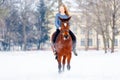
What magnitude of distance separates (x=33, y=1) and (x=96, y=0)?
2369 cm

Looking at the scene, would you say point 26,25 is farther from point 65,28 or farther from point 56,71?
point 65,28

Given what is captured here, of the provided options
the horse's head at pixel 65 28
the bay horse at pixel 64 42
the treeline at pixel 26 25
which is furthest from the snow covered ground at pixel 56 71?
the treeline at pixel 26 25

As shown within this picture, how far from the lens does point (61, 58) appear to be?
12.2m

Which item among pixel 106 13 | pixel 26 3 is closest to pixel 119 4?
pixel 106 13

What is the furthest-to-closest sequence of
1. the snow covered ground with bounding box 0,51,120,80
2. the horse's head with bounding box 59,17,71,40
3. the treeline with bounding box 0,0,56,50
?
the treeline with bounding box 0,0,56,50 → the horse's head with bounding box 59,17,71,40 → the snow covered ground with bounding box 0,51,120,80

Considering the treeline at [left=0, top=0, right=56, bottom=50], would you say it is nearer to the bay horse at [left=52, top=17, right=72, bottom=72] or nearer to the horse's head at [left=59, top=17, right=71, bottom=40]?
the bay horse at [left=52, top=17, right=72, bottom=72]

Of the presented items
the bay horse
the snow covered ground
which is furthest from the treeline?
the bay horse

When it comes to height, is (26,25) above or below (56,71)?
below

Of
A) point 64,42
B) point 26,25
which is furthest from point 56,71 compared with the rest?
point 26,25

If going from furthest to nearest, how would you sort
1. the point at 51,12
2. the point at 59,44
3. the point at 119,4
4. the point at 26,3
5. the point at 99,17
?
1. the point at 51,12
2. the point at 26,3
3. the point at 99,17
4. the point at 119,4
5. the point at 59,44

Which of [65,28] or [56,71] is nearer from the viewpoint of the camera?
[65,28]

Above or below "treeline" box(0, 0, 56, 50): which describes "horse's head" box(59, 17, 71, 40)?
above

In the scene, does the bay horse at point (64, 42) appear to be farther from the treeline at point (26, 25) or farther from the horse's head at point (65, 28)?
the treeline at point (26, 25)

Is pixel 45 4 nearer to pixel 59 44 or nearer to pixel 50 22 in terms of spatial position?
pixel 50 22
